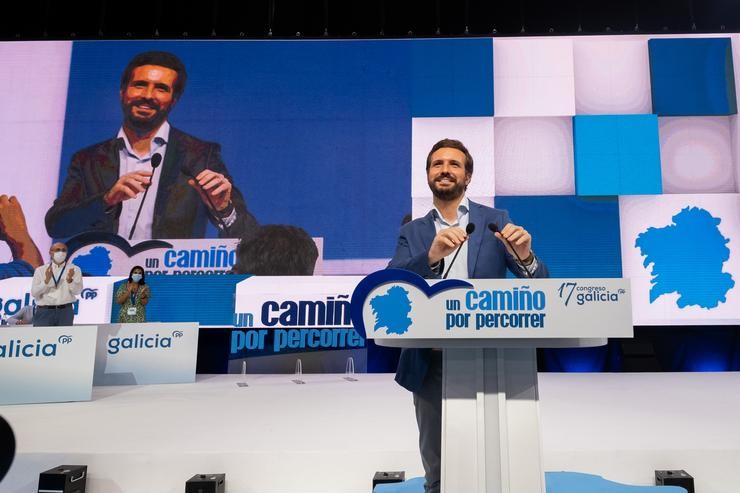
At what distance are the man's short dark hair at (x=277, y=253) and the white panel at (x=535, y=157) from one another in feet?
7.42

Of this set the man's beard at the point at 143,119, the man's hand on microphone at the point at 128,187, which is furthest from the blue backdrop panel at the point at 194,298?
the man's beard at the point at 143,119

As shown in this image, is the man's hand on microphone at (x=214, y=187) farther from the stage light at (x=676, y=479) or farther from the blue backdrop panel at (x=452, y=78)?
the stage light at (x=676, y=479)

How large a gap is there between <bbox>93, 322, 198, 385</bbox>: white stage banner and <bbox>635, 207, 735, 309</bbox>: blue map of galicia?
4.91m

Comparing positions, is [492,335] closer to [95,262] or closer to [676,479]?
[676,479]

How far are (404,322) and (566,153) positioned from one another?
5.52 m

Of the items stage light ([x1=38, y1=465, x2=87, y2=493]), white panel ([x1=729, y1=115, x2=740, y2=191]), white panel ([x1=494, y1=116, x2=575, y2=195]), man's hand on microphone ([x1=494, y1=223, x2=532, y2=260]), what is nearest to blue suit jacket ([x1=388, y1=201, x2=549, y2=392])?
man's hand on microphone ([x1=494, y1=223, x2=532, y2=260])

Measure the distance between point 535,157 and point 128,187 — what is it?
184 inches

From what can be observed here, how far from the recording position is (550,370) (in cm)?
620

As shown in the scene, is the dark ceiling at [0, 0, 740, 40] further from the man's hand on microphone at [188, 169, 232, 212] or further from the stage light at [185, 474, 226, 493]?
the stage light at [185, 474, 226, 493]

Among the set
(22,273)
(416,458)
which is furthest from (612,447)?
(22,273)

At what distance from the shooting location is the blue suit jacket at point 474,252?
1340mm

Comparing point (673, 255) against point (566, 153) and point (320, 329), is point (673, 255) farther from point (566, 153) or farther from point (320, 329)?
point (320, 329)

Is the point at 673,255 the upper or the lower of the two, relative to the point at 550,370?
upper

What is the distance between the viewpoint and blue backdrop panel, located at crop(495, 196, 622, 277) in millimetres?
5934
